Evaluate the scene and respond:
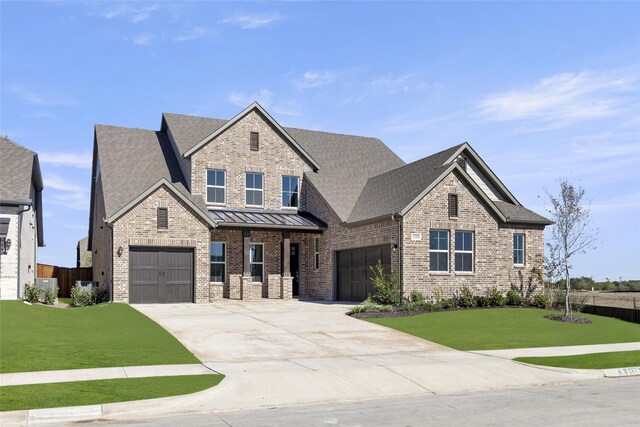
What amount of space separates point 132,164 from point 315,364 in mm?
22017

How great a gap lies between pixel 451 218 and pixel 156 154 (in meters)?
16.6

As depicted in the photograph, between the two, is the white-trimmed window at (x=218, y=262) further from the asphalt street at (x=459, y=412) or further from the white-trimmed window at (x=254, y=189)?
the asphalt street at (x=459, y=412)

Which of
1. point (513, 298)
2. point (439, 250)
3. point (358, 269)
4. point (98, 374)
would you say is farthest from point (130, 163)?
point (98, 374)

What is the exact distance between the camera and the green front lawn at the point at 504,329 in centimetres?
2011

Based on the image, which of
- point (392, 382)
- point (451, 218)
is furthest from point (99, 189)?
point (392, 382)

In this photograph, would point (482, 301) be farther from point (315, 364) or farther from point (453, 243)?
point (315, 364)

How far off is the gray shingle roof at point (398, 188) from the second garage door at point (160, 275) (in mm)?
8035

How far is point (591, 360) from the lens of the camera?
16453 millimetres

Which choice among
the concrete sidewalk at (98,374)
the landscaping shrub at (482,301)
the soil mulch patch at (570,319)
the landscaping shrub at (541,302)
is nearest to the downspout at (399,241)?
the landscaping shrub at (482,301)

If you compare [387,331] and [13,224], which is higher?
[13,224]

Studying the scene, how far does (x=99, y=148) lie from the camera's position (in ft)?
114

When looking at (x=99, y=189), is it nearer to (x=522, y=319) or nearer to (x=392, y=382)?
(x=522, y=319)

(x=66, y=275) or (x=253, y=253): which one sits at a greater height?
(x=253, y=253)

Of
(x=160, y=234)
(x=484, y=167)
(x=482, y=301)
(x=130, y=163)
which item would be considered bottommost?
(x=482, y=301)
